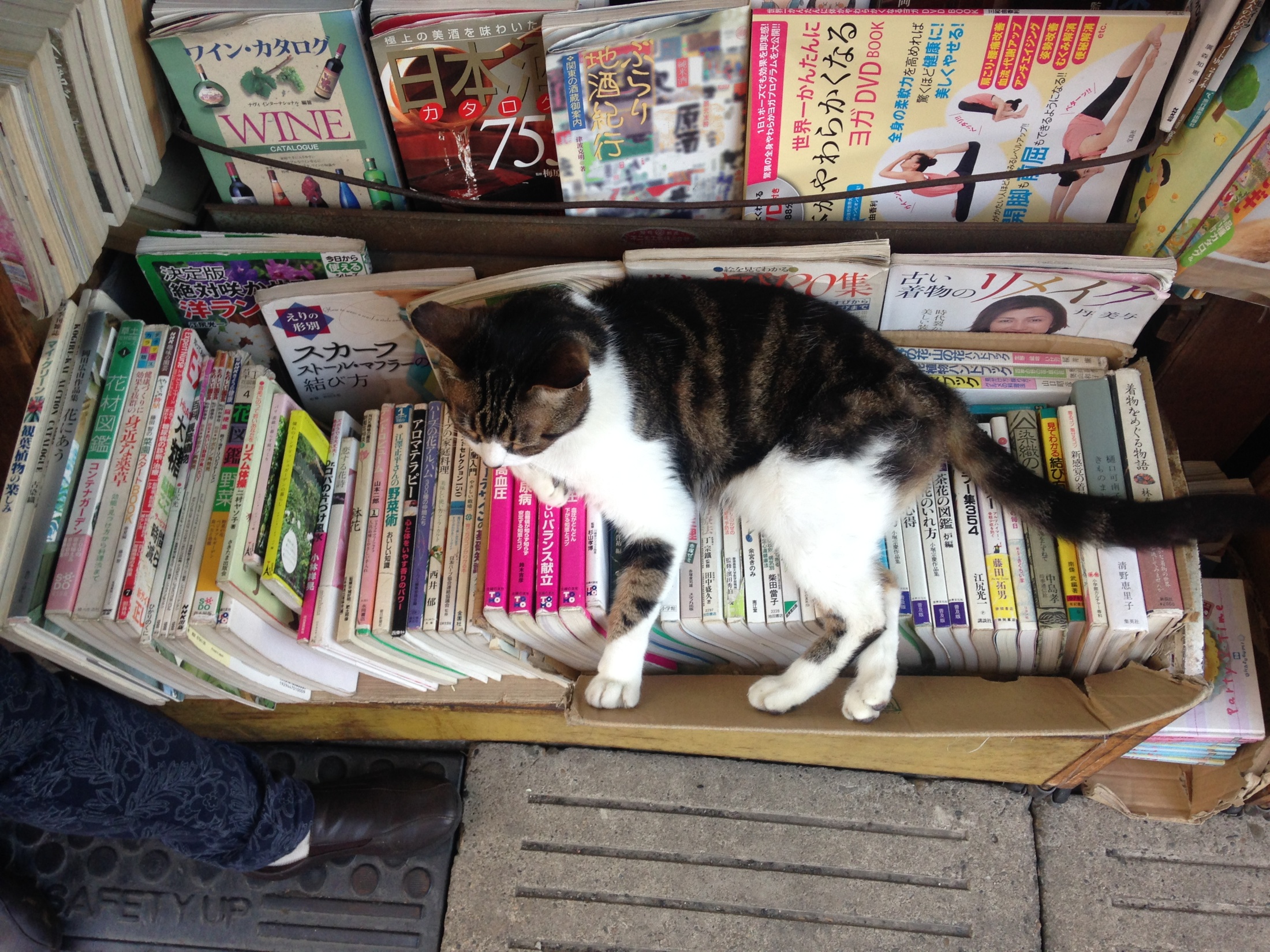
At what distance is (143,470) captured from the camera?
1044 mm

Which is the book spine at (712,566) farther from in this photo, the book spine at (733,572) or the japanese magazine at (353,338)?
the japanese magazine at (353,338)

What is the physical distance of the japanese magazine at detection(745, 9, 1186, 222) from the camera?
0.97 m

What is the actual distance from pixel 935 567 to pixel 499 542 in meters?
0.65

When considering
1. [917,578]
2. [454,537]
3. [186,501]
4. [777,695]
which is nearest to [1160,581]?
[917,578]

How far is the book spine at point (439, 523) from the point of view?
3.71 ft

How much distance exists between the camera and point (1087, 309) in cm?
118

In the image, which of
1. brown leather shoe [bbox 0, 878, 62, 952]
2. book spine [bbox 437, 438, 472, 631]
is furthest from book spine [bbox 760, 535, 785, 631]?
brown leather shoe [bbox 0, 878, 62, 952]

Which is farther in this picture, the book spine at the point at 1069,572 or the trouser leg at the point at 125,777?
the book spine at the point at 1069,572

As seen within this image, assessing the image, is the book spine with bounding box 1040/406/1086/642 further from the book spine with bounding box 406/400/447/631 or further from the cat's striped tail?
the book spine with bounding box 406/400/447/631

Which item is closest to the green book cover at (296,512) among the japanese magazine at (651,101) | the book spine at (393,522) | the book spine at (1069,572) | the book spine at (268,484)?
the book spine at (268,484)

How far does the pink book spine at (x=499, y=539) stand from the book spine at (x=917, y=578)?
0.44m

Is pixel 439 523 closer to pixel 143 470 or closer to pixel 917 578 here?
pixel 143 470

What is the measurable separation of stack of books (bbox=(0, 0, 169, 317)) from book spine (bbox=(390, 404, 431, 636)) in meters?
0.49

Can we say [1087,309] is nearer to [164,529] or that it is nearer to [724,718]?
[724,718]
